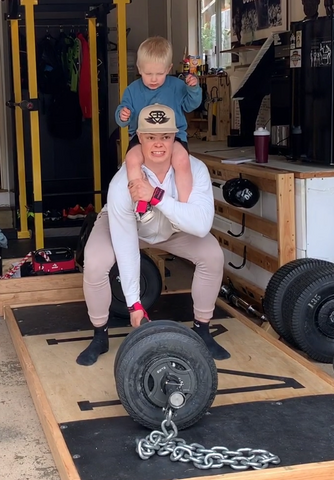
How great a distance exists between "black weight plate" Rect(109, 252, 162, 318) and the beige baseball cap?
114 cm

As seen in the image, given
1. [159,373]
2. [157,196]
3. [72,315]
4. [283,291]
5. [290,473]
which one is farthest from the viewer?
[72,315]

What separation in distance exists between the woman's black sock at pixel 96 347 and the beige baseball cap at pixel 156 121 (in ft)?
3.12

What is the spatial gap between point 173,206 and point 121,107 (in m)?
0.89

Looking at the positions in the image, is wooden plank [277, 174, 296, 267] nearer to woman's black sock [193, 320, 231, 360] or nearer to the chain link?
woman's black sock [193, 320, 231, 360]

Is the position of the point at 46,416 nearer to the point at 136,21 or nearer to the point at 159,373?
the point at 159,373

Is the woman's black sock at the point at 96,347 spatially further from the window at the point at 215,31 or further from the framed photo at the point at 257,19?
the window at the point at 215,31

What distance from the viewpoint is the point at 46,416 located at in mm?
2650

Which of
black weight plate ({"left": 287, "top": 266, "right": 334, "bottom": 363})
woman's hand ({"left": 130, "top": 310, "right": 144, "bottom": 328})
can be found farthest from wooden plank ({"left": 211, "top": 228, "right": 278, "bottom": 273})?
woman's hand ({"left": 130, "top": 310, "right": 144, "bottom": 328})

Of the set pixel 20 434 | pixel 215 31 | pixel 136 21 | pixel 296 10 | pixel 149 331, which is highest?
pixel 136 21

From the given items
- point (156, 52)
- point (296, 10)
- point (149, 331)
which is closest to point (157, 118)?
point (156, 52)

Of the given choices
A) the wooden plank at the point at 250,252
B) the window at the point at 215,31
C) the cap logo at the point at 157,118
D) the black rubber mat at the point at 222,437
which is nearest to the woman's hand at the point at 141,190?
the cap logo at the point at 157,118

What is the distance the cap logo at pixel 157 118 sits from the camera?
2910 mm

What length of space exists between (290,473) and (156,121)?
4.63ft

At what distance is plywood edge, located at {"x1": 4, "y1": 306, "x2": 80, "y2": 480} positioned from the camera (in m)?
2.30
